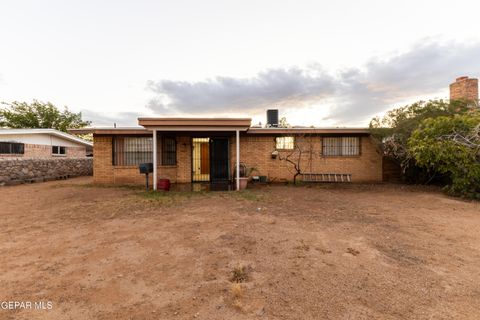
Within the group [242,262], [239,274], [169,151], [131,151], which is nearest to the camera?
[239,274]

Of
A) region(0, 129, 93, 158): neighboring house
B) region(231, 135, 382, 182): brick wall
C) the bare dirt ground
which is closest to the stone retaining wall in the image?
region(0, 129, 93, 158): neighboring house

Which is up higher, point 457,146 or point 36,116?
point 36,116

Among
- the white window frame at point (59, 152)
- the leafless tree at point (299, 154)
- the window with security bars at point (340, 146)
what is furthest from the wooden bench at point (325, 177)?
the white window frame at point (59, 152)

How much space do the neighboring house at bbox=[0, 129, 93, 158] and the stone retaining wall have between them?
2.52m

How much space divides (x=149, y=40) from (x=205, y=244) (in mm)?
11939

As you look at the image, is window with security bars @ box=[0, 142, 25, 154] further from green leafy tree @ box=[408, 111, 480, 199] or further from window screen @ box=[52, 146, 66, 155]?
green leafy tree @ box=[408, 111, 480, 199]

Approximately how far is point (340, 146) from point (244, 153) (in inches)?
199

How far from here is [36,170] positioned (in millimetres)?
11383

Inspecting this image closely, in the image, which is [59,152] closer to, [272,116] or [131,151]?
[131,151]

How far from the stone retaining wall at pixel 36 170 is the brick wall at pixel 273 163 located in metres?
5.37

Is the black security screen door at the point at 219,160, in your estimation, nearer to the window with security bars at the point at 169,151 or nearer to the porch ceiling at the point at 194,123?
the window with security bars at the point at 169,151

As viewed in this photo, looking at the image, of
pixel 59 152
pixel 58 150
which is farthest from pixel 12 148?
pixel 59 152

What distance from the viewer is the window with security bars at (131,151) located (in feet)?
33.2

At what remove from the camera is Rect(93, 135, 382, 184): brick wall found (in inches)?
403
